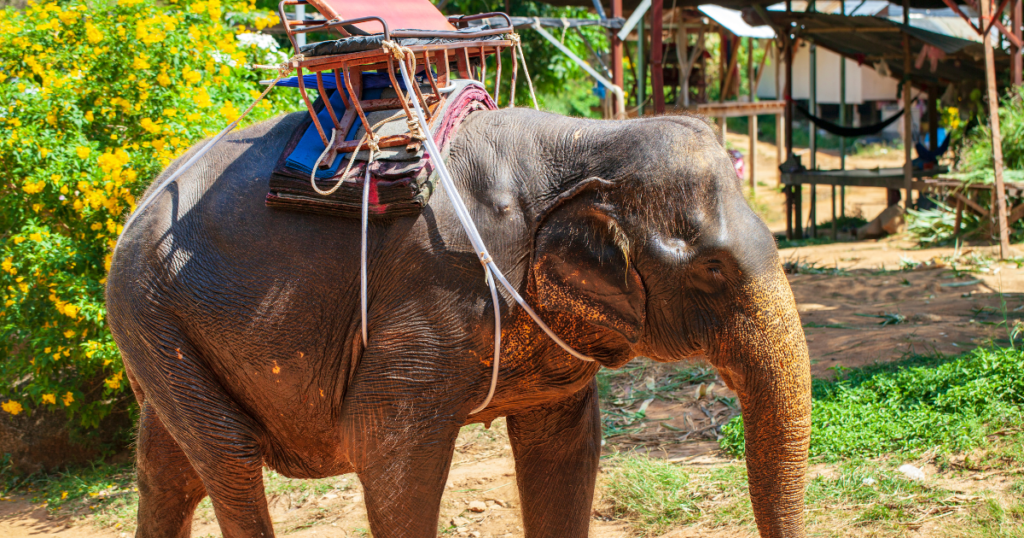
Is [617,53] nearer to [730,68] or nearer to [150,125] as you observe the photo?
[150,125]

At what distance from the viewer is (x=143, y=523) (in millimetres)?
3113

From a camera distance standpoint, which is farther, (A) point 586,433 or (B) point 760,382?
(A) point 586,433

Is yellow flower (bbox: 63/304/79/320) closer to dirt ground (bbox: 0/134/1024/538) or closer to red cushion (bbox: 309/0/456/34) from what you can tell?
dirt ground (bbox: 0/134/1024/538)

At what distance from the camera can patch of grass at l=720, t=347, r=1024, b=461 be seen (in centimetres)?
439

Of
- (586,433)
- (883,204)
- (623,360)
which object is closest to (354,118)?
(623,360)

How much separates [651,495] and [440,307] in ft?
7.35

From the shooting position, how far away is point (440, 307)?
2.38 meters

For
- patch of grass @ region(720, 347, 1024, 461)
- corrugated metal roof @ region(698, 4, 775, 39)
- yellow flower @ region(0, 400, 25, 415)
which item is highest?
corrugated metal roof @ region(698, 4, 775, 39)

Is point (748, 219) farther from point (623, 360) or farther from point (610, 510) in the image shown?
point (610, 510)

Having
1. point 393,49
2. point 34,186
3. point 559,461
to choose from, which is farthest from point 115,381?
point 393,49

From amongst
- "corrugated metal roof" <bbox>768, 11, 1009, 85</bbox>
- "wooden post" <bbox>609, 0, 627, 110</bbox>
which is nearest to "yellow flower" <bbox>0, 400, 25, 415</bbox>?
"wooden post" <bbox>609, 0, 627, 110</bbox>

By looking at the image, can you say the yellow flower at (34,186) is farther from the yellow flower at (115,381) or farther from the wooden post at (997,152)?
the wooden post at (997,152)

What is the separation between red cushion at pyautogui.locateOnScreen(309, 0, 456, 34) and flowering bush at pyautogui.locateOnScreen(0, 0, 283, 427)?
223cm

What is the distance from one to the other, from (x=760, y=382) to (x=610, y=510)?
224 centimetres
